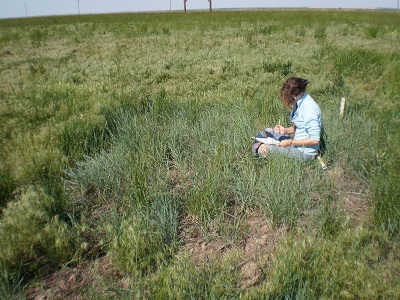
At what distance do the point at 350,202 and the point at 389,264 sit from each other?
2.68 feet

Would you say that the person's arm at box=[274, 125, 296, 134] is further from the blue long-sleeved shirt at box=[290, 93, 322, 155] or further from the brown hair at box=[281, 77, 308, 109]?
the brown hair at box=[281, 77, 308, 109]

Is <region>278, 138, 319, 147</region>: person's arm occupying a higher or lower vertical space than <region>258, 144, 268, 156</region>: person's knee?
higher

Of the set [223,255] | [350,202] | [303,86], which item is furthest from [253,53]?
[223,255]

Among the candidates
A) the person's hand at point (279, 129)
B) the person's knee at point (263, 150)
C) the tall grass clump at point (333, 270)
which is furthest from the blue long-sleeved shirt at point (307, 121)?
the tall grass clump at point (333, 270)

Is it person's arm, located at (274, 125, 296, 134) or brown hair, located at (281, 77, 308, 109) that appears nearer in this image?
brown hair, located at (281, 77, 308, 109)

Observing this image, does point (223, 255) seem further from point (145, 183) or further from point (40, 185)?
point (40, 185)

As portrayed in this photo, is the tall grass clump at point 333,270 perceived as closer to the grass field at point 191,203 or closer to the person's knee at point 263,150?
the grass field at point 191,203

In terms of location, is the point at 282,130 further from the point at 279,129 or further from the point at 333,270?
the point at 333,270

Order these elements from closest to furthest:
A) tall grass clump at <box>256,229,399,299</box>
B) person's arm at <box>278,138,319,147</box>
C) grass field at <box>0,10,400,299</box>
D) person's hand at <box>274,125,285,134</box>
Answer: tall grass clump at <box>256,229,399,299</box> < grass field at <box>0,10,400,299</box> < person's arm at <box>278,138,319,147</box> < person's hand at <box>274,125,285,134</box>

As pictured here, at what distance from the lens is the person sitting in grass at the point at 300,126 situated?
3.32 metres

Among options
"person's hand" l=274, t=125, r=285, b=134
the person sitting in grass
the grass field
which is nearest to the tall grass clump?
the grass field

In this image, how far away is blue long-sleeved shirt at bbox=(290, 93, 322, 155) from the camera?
3324 millimetres

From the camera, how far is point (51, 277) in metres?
2.28

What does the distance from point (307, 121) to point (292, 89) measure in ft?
1.17
